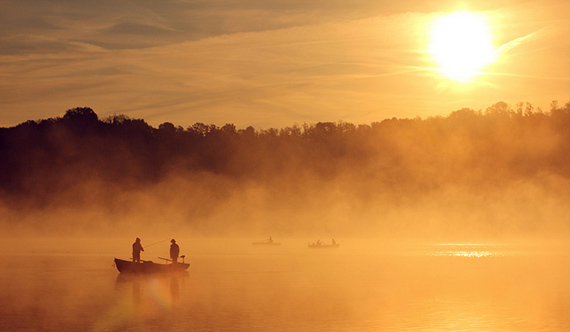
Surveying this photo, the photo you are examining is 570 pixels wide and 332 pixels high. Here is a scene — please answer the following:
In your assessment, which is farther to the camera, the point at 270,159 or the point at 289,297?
the point at 270,159

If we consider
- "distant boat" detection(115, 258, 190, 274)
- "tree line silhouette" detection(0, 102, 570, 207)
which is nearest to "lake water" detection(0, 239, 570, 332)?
"distant boat" detection(115, 258, 190, 274)

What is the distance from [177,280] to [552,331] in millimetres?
31137

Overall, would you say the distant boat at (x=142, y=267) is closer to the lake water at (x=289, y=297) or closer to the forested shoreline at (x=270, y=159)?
the lake water at (x=289, y=297)

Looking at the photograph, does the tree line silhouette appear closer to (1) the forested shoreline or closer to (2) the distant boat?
(1) the forested shoreline

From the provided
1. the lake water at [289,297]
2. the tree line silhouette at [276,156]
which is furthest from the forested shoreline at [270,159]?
the lake water at [289,297]

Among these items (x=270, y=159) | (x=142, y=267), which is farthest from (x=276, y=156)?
(x=142, y=267)

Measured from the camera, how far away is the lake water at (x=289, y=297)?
38.9 metres

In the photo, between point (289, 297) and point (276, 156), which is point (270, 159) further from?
point (289, 297)

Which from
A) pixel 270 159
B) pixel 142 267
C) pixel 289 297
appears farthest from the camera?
pixel 270 159

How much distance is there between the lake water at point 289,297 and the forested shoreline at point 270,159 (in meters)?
90.1

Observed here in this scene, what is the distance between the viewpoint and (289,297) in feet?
163

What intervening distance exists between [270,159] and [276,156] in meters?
1.65

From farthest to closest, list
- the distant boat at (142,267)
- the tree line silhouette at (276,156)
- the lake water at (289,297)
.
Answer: the tree line silhouette at (276,156)
the distant boat at (142,267)
the lake water at (289,297)

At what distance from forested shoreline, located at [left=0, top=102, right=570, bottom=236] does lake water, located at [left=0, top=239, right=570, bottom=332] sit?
296 feet
